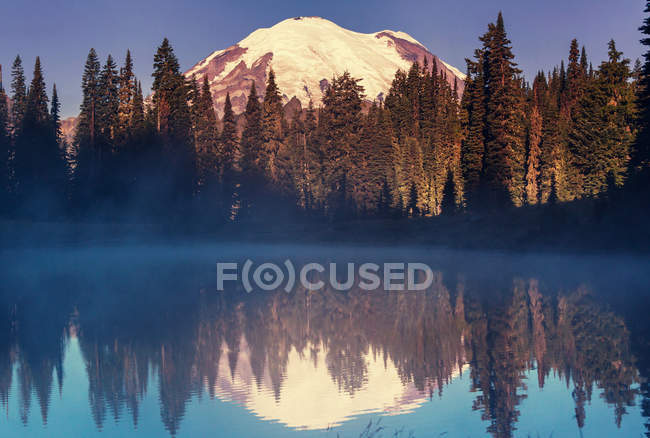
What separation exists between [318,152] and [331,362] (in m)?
80.8

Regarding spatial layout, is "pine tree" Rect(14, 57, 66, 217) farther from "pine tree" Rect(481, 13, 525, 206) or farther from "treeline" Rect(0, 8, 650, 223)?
"pine tree" Rect(481, 13, 525, 206)

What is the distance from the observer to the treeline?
61.7 meters

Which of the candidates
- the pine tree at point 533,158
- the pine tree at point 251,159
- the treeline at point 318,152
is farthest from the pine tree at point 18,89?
the pine tree at point 533,158

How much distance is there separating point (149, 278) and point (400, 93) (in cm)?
9023

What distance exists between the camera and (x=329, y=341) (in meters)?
14.6

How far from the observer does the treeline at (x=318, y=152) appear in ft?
202

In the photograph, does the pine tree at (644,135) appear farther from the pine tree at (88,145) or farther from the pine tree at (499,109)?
the pine tree at (88,145)

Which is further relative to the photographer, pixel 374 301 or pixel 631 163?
pixel 631 163

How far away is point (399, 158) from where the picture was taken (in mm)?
93188

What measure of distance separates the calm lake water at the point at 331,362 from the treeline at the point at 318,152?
34.9 m

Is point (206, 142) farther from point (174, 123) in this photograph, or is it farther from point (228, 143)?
point (174, 123)

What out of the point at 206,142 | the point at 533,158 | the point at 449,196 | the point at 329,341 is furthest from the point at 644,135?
the point at 206,142

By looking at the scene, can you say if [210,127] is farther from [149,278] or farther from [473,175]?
[149,278]

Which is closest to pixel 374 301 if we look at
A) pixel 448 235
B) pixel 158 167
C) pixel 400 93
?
pixel 448 235
